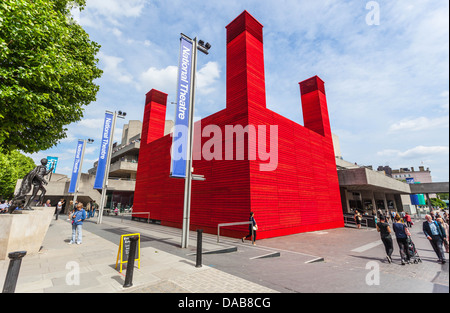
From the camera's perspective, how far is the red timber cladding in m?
12.2

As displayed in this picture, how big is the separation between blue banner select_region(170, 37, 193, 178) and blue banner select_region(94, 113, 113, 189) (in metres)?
13.8

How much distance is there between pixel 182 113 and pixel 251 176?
5294mm

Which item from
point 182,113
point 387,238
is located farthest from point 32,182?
point 387,238

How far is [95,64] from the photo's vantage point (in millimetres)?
A: 11633

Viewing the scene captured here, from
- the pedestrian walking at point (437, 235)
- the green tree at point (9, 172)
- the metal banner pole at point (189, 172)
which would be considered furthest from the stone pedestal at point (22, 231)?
the green tree at point (9, 172)

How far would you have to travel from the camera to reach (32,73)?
21.8 ft

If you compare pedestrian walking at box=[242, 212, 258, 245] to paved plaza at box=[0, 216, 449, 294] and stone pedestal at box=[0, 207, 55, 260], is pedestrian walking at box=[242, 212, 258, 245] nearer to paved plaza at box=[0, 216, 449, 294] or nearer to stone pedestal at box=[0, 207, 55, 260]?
paved plaza at box=[0, 216, 449, 294]

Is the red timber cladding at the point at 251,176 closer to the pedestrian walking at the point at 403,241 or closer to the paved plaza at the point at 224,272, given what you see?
the paved plaza at the point at 224,272

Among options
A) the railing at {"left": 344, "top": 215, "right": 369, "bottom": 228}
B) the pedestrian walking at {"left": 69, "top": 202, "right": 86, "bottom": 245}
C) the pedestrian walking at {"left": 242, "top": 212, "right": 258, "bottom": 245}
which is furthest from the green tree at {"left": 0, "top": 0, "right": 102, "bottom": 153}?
the railing at {"left": 344, "top": 215, "right": 369, "bottom": 228}

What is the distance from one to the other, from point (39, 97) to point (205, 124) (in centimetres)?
1012

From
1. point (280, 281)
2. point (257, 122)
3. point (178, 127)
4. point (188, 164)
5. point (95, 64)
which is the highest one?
point (95, 64)

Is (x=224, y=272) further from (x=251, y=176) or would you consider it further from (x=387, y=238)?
(x=251, y=176)
